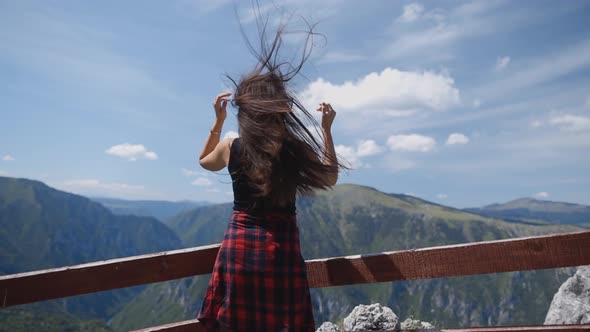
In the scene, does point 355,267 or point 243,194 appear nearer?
point 243,194

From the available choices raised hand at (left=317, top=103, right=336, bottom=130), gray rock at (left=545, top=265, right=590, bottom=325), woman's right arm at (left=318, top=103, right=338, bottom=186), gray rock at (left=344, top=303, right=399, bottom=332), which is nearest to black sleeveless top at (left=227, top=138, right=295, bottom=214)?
woman's right arm at (left=318, top=103, right=338, bottom=186)

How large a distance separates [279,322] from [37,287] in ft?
6.78

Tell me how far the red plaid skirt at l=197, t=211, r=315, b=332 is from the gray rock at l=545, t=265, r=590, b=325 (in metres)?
17.6

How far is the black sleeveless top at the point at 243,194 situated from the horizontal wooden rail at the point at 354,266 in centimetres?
96

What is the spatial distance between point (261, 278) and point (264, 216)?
440mm

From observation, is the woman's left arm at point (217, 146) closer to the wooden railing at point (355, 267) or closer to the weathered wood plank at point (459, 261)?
the wooden railing at point (355, 267)

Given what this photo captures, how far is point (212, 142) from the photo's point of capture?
3.64 metres

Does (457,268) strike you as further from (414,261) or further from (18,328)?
(18,328)

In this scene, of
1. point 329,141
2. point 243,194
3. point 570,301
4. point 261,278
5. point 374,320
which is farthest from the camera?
point 570,301

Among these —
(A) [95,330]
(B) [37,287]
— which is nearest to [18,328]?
(A) [95,330]

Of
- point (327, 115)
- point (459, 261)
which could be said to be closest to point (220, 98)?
point (327, 115)

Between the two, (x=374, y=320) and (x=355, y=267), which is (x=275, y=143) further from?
(x=374, y=320)

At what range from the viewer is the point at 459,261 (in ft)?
12.4

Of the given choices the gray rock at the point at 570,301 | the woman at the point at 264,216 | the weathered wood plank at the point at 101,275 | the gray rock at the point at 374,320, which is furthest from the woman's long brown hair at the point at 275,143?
the gray rock at the point at 570,301
